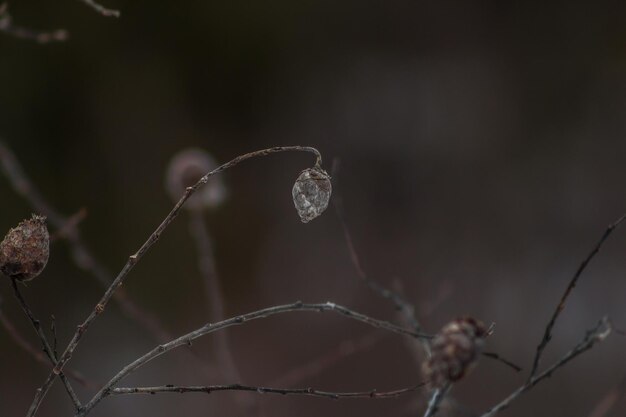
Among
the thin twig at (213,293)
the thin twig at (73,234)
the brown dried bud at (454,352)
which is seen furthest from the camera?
the thin twig at (213,293)

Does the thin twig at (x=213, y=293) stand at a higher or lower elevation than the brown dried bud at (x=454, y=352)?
higher

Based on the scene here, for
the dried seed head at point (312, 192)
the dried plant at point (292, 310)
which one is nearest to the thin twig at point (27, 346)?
the dried plant at point (292, 310)

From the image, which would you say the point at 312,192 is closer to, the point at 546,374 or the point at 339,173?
the point at 546,374

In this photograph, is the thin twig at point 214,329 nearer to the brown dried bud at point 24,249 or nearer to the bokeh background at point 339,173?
the brown dried bud at point 24,249

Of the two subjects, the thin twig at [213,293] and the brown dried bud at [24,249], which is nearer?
the brown dried bud at [24,249]

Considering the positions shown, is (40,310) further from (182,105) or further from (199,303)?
(182,105)

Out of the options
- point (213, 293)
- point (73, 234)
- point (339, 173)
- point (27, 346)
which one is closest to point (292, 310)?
point (27, 346)
